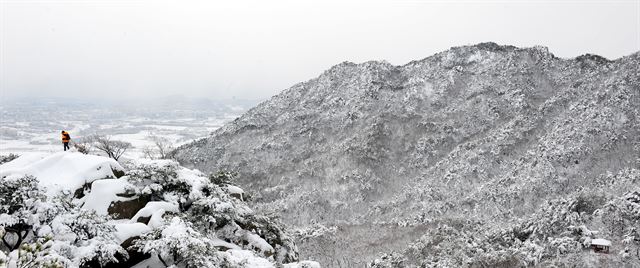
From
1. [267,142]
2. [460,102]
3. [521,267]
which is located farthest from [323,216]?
[460,102]

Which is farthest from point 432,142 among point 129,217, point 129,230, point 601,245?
point 129,230

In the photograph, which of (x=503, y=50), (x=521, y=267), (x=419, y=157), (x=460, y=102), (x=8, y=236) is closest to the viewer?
(x=8, y=236)

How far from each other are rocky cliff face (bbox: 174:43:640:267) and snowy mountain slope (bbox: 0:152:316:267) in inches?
1227

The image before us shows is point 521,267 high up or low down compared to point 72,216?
down

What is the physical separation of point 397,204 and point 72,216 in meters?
54.4

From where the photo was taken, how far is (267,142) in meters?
85.7

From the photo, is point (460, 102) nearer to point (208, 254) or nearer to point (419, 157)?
point (419, 157)

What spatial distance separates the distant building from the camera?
32844 millimetres

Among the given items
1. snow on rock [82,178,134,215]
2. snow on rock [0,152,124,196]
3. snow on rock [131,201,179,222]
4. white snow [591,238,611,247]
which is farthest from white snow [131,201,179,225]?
white snow [591,238,611,247]

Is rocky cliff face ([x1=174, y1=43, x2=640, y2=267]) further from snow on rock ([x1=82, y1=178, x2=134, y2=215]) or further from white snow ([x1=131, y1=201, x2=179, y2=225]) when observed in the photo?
snow on rock ([x1=82, y1=178, x2=134, y2=215])

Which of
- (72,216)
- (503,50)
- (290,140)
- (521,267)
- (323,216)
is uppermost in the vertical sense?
(503,50)

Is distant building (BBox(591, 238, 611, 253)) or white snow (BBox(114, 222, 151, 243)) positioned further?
distant building (BBox(591, 238, 611, 253))

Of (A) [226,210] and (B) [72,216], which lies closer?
(B) [72,216]

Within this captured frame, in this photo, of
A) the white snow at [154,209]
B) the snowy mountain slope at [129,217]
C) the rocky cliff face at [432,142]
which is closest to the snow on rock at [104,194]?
the snowy mountain slope at [129,217]
